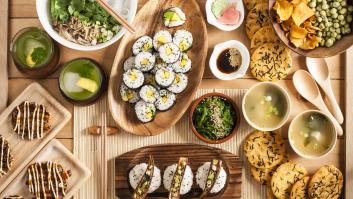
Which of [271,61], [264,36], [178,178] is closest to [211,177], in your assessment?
[178,178]

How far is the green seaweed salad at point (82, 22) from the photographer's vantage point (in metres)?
2.71

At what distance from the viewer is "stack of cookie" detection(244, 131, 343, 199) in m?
2.71

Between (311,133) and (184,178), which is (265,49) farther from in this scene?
(184,178)

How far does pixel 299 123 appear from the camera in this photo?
273 centimetres

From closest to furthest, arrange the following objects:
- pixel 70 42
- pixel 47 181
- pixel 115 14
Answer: pixel 115 14, pixel 70 42, pixel 47 181

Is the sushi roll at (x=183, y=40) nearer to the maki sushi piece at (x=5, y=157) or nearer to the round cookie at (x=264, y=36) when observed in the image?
the round cookie at (x=264, y=36)

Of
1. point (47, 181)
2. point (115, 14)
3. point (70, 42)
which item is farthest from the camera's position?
point (47, 181)

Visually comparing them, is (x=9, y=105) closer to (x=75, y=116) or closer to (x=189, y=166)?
(x=75, y=116)

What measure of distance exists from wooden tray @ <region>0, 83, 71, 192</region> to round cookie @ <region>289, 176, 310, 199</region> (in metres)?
1.27

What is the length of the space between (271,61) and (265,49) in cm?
7

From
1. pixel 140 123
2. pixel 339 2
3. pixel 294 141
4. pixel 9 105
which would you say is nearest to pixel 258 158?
pixel 294 141

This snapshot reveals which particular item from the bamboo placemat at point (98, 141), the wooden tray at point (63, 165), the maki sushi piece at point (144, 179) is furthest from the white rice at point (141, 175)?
the wooden tray at point (63, 165)

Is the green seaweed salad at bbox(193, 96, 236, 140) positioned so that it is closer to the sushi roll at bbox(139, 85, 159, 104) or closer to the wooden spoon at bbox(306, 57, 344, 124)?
the sushi roll at bbox(139, 85, 159, 104)

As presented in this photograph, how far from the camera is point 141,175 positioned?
276 centimetres
